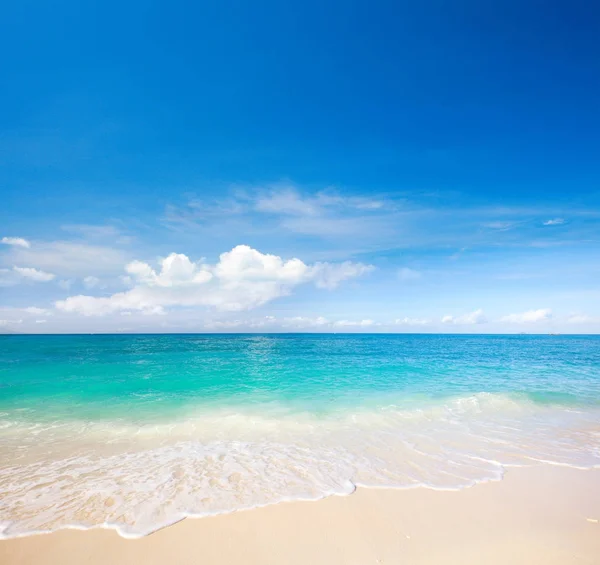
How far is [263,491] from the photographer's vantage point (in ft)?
21.5

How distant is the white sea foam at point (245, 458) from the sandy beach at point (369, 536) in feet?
1.27

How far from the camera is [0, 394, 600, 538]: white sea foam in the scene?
6.05m

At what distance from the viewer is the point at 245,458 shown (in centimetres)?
841

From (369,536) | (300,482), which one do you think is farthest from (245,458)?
(369,536)

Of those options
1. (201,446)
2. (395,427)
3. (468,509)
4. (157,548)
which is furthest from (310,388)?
(157,548)

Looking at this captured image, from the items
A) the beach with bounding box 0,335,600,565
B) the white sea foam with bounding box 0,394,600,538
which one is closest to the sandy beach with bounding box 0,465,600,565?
the beach with bounding box 0,335,600,565

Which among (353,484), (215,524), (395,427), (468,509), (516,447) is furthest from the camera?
(395,427)

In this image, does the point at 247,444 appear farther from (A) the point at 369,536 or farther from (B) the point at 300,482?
(A) the point at 369,536

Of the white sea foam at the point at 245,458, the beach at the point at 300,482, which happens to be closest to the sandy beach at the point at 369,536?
the beach at the point at 300,482

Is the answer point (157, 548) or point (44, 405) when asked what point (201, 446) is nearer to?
point (157, 548)

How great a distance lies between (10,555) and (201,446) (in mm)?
4943

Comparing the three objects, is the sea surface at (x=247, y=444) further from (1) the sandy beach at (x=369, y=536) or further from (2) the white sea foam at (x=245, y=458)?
(1) the sandy beach at (x=369, y=536)

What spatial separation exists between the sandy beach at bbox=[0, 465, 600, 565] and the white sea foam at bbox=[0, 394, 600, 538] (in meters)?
0.39

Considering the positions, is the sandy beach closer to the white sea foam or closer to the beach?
the beach
